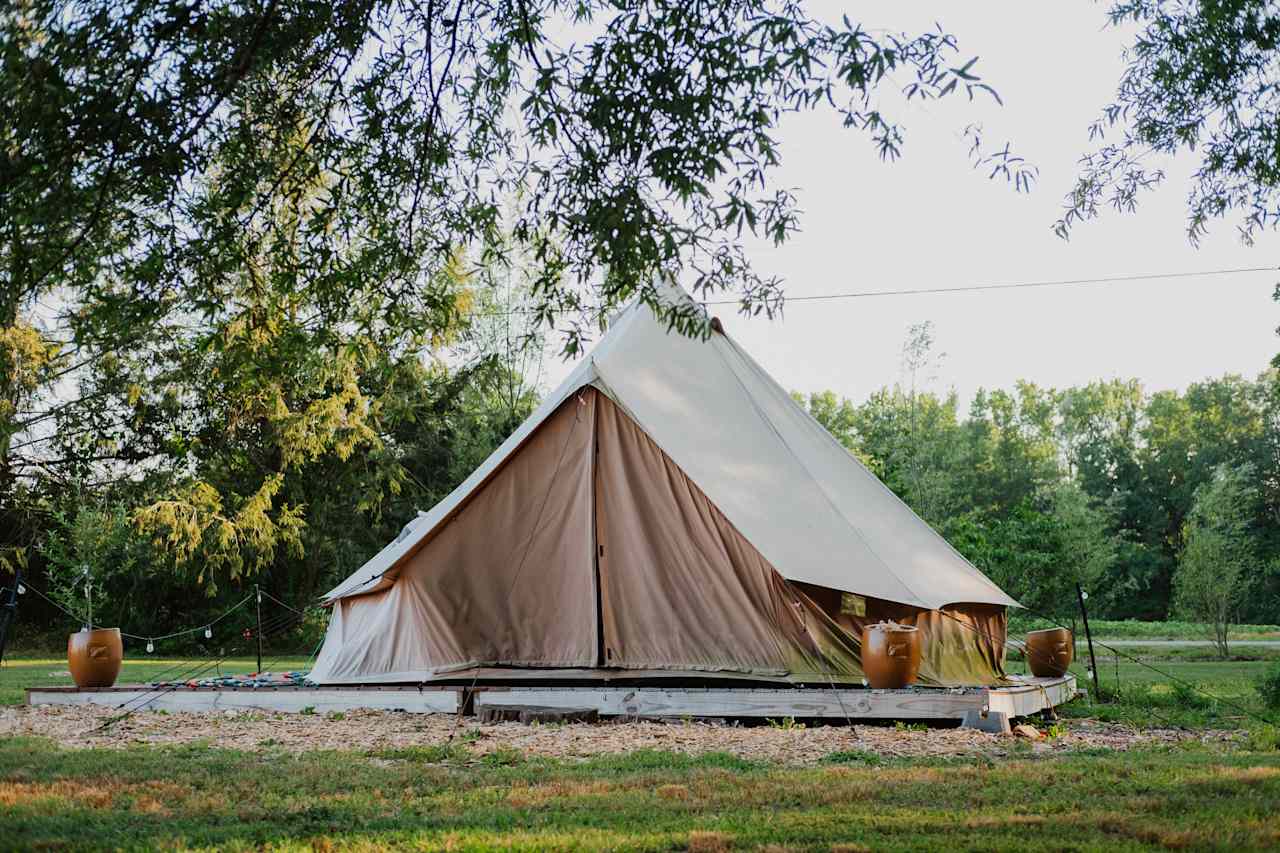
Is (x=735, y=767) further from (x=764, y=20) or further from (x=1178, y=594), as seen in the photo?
(x=1178, y=594)

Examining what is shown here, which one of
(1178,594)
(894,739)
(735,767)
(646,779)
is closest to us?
(646,779)

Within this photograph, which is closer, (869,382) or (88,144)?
(88,144)

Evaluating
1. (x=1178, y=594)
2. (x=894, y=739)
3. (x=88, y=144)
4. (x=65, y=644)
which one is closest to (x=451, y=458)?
(x=65, y=644)

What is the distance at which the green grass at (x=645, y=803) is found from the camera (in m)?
3.34

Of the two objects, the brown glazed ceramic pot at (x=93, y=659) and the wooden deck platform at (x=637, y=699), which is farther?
the brown glazed ceramic pot at (x=93, y=659)

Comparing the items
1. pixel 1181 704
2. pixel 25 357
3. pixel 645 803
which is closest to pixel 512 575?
pixel 645 803

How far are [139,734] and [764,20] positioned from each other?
17.9 feet

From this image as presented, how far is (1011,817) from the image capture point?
357 centimetres

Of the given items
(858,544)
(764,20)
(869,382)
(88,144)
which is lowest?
(858,544)

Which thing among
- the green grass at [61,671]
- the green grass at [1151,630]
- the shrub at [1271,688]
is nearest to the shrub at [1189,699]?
the shrub at [1271,688]

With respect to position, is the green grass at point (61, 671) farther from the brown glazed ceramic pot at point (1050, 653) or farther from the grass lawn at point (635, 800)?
the brown glazed ceramic pot at point (1050, 653)

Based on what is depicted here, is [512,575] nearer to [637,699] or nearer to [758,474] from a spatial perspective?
[637,699]

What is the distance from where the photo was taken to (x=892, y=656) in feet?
21.3

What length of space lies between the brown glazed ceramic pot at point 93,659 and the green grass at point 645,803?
3.49 metres
